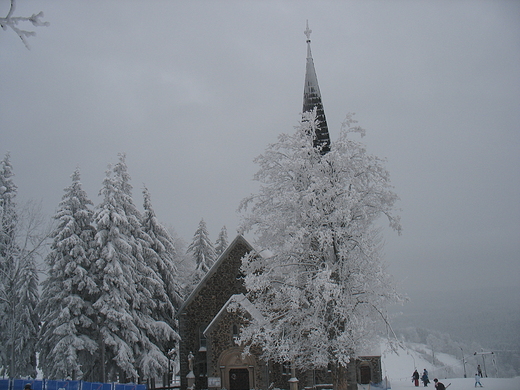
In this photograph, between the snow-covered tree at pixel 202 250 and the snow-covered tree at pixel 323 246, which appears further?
the snow-covered tree at pixel 202 250

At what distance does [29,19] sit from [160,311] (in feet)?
107

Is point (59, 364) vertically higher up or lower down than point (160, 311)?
lower down

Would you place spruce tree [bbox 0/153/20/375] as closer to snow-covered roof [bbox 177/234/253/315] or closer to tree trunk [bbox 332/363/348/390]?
snow-covered roof [bbox 177/234/253/315]

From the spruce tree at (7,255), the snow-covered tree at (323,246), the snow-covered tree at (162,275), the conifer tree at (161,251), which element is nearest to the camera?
the snow-covered tree at (323,246)

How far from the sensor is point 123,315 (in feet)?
96.4

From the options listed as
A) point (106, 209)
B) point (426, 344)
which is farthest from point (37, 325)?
point (426, 344)

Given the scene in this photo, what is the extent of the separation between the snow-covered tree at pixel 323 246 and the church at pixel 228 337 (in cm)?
415

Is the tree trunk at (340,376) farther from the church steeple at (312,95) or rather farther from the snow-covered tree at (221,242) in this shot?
the snow-covered tree at (221,242)

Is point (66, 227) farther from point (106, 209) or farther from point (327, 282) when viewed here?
point (327, 282)

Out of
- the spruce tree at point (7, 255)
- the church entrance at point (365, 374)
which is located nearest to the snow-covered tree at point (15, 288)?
the spruce tree at point (7, 255)

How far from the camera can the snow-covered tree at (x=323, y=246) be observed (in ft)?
54.9

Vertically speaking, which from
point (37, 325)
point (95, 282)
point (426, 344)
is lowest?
point (426, 344)

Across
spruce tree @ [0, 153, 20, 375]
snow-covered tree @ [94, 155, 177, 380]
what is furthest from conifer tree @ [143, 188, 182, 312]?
spruce tree @ [0, 153, 20, 375]

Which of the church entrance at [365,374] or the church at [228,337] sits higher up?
the church at [228,337]
